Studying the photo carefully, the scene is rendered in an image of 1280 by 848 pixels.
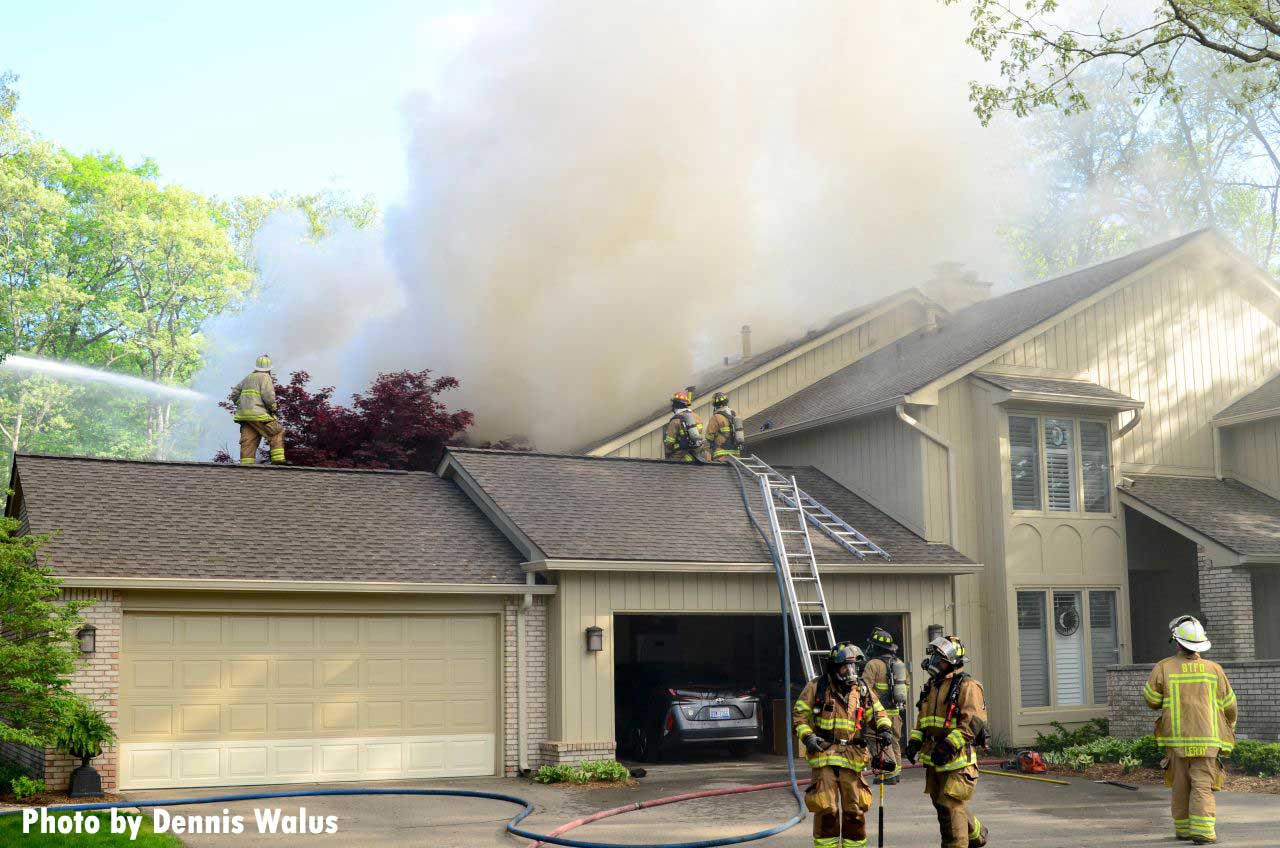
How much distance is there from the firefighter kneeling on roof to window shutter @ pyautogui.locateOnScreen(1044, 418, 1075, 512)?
33.1 ft

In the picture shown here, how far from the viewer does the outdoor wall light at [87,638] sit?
41.7ft

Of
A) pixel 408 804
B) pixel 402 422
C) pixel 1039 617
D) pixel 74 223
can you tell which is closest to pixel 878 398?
pixel 1039 617

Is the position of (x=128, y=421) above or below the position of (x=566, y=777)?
above

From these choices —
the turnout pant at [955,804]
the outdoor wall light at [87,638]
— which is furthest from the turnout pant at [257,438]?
the turnout pant at [955,804]

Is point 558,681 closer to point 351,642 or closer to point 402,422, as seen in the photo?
point 351,642

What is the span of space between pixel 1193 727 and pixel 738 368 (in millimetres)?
14507

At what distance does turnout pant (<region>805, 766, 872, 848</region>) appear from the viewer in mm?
8781

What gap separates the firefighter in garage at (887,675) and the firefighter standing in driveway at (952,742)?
109 inches

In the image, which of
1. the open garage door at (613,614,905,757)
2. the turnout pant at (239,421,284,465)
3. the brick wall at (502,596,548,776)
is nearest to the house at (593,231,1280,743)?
the open garage door at (613,614,905,757)

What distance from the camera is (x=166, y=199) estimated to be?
38.6m

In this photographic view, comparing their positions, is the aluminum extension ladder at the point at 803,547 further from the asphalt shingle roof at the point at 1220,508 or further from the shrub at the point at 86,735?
the shrub at the point at 86,735

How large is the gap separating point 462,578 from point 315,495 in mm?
2546

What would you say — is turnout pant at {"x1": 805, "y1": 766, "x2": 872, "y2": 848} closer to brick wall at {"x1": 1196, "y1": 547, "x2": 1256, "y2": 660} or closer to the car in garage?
the car in garage

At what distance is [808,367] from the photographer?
23.0 metres
